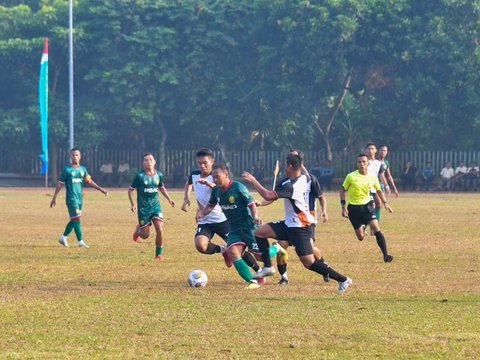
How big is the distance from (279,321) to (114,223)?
61.3 ft

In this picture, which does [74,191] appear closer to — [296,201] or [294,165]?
[296,201]

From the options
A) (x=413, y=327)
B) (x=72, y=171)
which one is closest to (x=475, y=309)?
(x=413, y=327)

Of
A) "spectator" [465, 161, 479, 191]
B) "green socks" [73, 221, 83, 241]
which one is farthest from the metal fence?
"green socks" [73, 221, 83, 241]

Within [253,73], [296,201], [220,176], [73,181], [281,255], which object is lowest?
[281,255]

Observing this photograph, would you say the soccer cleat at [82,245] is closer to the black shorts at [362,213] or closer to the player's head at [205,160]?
the black shorts at [362,213]

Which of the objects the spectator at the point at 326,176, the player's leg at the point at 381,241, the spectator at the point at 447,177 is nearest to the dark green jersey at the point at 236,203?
the player's leg at the point at 381,241

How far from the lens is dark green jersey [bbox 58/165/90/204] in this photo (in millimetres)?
22969

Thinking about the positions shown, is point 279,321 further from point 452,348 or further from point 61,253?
point 61,253

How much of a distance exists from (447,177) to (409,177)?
1793mm

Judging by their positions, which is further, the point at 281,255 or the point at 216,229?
the point at 216,229

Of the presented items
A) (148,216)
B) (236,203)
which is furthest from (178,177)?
(236,203)

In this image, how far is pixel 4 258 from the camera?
65.1 ft

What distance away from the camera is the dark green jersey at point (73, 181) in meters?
23.0

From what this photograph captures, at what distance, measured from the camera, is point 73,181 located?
2309 cm
